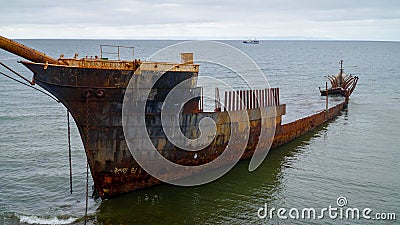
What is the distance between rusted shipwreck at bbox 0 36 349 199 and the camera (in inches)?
505

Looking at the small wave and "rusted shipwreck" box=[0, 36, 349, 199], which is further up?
"rusted shipwreck" box=[0, 36, 349, 199]

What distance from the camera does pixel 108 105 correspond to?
13562mm

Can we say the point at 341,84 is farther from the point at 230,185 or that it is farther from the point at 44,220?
the point at 44,220

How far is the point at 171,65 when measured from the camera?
14242 millimetres

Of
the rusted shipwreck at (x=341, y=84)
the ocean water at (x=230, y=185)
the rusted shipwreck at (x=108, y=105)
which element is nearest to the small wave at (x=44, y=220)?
the ocean water at (x=230, y=185)

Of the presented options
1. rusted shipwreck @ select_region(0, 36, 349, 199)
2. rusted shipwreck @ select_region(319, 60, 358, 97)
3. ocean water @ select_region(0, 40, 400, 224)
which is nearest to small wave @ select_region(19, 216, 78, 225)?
ocean water @ select_region(0, 40, 400, 224)

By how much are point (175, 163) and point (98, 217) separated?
11.4 feet

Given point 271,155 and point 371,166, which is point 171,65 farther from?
point 371,166

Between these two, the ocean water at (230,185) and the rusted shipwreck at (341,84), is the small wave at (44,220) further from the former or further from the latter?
the rusted shipwreck at (341,84)

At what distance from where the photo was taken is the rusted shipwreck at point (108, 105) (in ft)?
42.1

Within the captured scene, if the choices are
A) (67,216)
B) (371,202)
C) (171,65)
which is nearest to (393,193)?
(371,202)

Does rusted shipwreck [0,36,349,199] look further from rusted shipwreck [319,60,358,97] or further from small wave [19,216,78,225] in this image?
rusted shipwreck [319,60,358,97]

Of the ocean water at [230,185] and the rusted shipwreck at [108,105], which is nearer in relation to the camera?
the rusted shipwreck at [108,105]

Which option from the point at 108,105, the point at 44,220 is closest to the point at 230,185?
the point at 108,105
